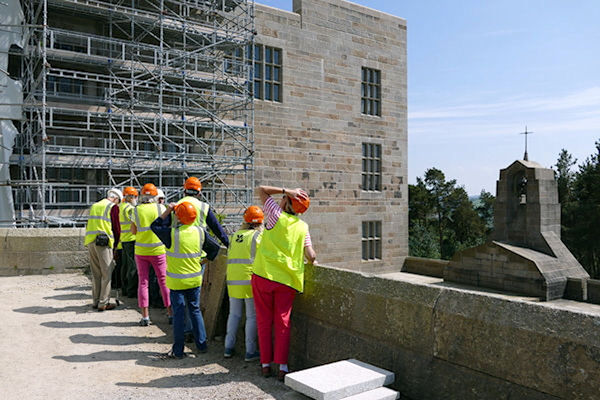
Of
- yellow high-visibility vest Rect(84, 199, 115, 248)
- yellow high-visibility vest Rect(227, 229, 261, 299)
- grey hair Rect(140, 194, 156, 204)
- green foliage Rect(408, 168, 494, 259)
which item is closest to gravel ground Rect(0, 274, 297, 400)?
yellow high-visibility vest Rect(227, 229, 261, 299)

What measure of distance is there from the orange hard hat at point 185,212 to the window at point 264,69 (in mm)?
12160

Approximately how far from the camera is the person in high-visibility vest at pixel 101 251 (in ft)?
24.3

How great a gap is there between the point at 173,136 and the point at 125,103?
167 centimetres

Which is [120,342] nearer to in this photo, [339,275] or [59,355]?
[59,355]

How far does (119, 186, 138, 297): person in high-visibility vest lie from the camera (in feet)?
26.7

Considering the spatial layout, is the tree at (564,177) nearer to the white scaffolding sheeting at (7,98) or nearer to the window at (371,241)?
the window at (371,241)

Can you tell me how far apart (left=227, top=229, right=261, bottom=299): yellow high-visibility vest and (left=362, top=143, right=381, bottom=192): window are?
53.0 feet

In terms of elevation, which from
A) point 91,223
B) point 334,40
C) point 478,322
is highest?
point 334,40

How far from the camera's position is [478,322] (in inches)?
135

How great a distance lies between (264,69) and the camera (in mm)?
17719

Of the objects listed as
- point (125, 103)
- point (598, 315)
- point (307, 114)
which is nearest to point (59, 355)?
point (598, 315)

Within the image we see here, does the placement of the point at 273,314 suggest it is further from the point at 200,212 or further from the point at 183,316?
the point at 200,212

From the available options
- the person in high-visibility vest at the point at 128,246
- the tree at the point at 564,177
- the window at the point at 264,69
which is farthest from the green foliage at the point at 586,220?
the person in high-visibility vest at the point at 128,246

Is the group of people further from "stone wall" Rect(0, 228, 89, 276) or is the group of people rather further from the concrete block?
the concrete block
